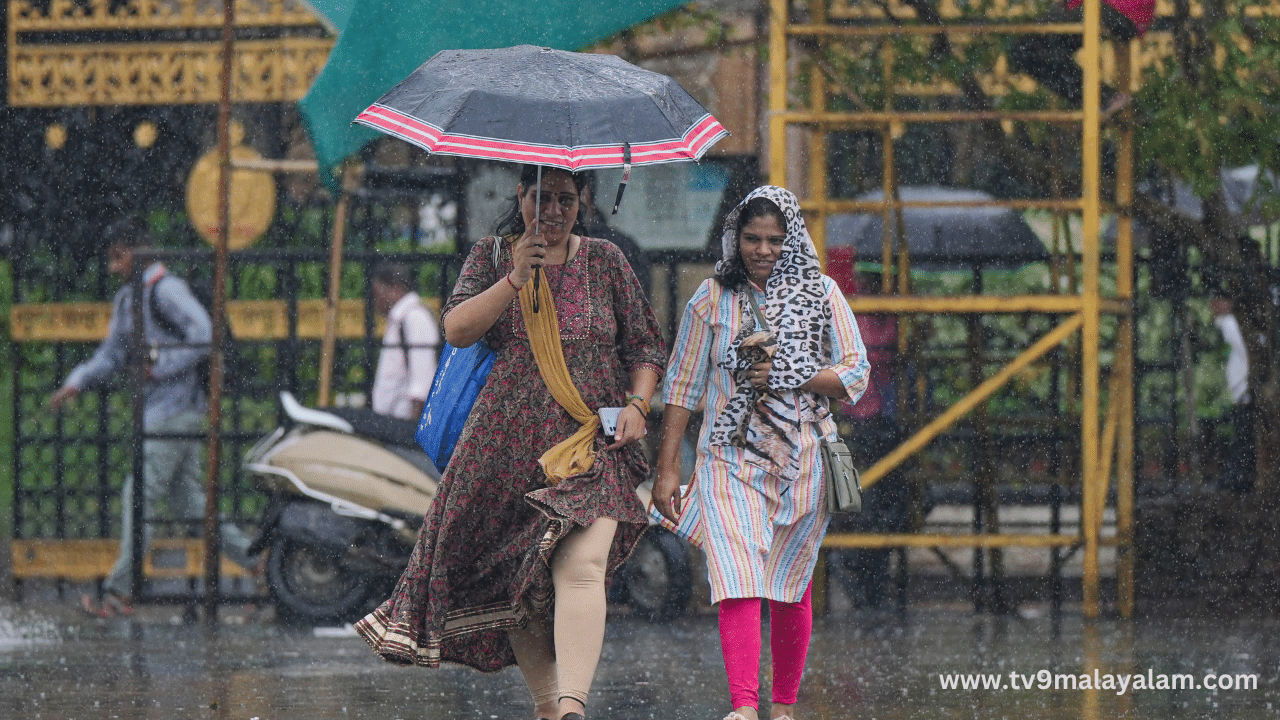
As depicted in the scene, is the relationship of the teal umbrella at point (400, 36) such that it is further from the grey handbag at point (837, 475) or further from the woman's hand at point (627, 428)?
the woman's hand at point (627, 428)

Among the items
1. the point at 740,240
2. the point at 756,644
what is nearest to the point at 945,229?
the point at 740,240

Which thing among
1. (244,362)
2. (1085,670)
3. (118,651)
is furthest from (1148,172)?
(118,651)

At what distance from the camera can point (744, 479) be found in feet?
17.2

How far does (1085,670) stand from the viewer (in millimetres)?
6828

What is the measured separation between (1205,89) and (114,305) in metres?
5.46

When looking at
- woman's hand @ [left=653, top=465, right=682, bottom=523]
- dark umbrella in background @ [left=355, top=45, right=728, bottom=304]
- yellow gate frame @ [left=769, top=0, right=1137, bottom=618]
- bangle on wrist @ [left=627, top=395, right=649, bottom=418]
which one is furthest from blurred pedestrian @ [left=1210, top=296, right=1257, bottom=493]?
dark umbrella in background @ [left=355, top=45, right=728, bottom=304]

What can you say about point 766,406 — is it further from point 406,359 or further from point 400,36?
point 406,359

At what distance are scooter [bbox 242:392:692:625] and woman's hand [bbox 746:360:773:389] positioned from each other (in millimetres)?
3251

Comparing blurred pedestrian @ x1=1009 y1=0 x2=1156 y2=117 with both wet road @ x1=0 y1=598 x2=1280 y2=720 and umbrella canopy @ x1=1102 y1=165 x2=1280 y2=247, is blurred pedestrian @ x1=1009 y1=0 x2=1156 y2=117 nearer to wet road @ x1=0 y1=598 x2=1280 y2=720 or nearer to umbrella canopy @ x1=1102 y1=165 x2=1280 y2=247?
umbrella canopy @ x1=1102 y1=165 x2=1280 y2=247

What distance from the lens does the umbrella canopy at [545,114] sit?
15.2 ft

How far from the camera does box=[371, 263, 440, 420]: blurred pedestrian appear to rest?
885cm

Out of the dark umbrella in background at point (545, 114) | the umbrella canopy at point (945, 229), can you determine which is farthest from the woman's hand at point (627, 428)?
the umbrella canopy at point (945, 229)

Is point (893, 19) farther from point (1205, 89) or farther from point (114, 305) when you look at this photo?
point (114, 305)

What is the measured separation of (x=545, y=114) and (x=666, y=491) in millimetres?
1155
